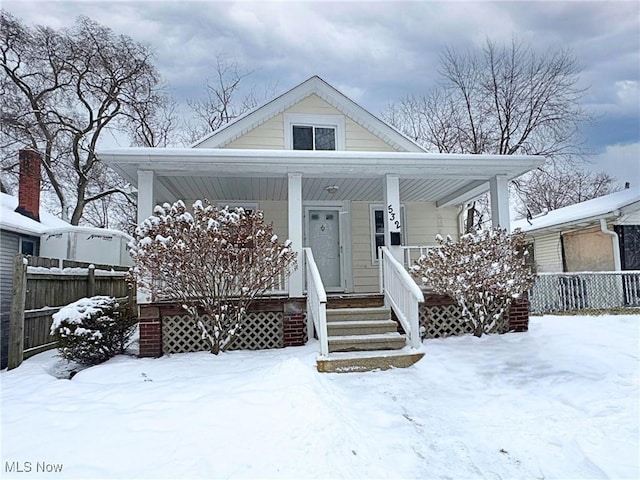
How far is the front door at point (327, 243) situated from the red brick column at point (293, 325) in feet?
9.13

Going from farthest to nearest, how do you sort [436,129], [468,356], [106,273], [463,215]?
1. [436,129]
2. [463,215]
3. [106,273]
4. [468,356]

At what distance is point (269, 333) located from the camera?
7.20 metres

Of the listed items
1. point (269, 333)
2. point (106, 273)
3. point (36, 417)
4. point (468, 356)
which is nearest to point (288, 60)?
point (106, 273)

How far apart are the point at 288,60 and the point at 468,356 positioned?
14.5 meters

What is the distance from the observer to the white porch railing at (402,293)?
6.06 meters

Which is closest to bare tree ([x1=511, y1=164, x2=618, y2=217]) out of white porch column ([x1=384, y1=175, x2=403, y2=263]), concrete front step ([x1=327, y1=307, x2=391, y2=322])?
white porch column ([x1=384, y1=175, x2=403, y2=263])

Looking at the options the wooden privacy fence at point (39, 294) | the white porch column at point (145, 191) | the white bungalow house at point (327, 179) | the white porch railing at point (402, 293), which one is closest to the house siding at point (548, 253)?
the white bungalow house at point (327, 179)

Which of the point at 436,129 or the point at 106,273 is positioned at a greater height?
the point at 436,129

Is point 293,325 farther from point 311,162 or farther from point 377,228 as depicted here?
point 377,228

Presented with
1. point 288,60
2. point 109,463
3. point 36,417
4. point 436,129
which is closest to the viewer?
point 109,463

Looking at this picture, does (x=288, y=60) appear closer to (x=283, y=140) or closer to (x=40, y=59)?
(x=283, y=140)

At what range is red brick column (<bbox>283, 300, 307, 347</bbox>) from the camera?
7051mm

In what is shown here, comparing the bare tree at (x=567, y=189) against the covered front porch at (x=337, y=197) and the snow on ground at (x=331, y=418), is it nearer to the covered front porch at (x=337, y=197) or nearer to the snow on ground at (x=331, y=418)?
the covered front porch at (x=337, y=197)

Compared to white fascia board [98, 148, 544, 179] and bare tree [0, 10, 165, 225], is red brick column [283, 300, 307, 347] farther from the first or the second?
bare tree [0, 10, 165, 225]
